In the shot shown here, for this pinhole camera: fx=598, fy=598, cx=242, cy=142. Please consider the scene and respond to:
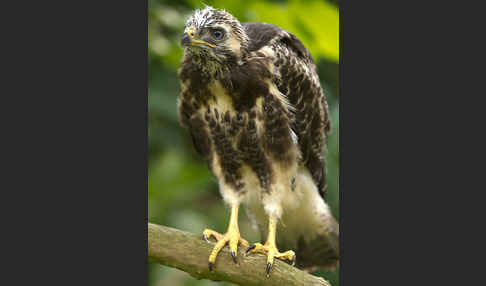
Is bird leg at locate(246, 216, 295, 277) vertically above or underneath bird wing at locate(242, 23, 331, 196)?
underneath

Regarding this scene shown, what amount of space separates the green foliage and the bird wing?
0.27 feet

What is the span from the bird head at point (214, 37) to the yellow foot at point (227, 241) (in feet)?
3.58

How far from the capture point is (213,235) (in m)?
3.87

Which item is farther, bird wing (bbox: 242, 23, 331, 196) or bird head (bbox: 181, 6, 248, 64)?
bird wing (bbox: 242, 23, 331, 196)

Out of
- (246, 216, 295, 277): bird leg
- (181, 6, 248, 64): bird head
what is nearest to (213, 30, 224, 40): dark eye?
(181, 6, 248, 64): bird head

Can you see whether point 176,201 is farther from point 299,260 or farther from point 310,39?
point 310,39

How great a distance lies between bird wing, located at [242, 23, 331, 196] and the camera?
12.3 ft

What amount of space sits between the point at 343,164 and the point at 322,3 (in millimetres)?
1142

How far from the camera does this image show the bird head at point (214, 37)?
11.4 ft

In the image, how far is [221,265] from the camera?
3.67 meters

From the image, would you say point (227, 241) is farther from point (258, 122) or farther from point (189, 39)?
point (189, 39)

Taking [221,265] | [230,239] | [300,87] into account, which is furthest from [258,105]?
[221,265]

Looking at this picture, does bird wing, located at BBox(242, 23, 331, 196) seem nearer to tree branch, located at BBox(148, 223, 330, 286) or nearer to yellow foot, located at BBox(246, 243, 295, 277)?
yellow foot, located at BBox(246, 243, 295, 277)

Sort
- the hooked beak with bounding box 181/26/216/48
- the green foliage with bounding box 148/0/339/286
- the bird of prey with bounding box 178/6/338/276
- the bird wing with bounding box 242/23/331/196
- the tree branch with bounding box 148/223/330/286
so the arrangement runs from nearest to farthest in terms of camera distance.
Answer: the hooked beak with bounding box 181/26/216/48
the tree branch with bounding box 148/223/330/286
the bird of prey with bounding box 178/6/338/276
the bird wing with bounding box 242/23/331/196
the green foliage with bounding box 148/0/339/286
